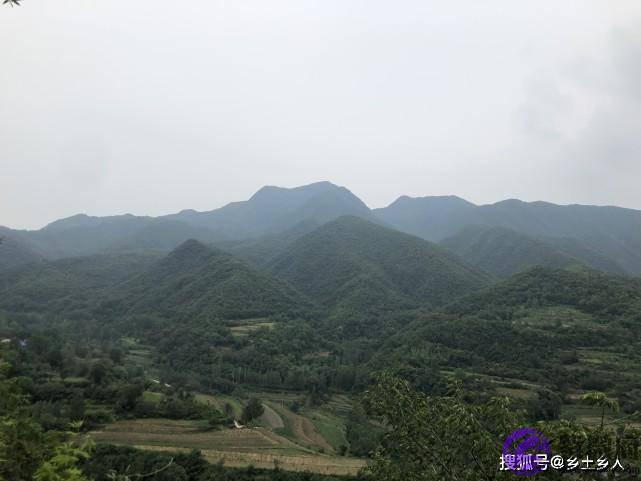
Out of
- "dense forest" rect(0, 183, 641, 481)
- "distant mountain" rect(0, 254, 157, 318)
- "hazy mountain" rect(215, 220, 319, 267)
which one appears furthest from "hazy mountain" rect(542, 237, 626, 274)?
"distant mountain" rect(0, 254, 157, 318)

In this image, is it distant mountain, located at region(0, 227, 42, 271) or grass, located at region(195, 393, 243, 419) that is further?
distant mountain, located at region(0, 227, 42, 271)

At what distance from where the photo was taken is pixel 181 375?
53781 millimetres

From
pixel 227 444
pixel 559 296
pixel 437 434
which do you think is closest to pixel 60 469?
pixel 437 434

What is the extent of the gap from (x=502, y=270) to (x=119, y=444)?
127 meters

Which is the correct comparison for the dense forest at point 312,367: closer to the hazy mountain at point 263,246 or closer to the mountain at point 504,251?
the mountain at point 504,251

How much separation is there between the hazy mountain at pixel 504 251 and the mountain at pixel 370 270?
20999 millimetres

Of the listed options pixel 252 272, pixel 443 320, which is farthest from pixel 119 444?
pixel 252 272

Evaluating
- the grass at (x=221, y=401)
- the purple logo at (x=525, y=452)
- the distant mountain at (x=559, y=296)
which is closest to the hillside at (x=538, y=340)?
the distant mountain at (x=559, y=296)

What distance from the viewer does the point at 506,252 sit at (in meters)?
140

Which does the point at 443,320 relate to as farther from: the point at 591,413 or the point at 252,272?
the point at 252,272

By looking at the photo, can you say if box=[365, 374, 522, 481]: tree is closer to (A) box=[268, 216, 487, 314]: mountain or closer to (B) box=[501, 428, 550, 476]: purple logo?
(B) box=[501, 428, 550, 476]: purple logo

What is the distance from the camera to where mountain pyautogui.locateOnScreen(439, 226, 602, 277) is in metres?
115

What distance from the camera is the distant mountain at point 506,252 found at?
114 m

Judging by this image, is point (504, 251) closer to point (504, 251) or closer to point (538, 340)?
point (504, 251)
